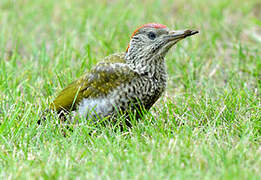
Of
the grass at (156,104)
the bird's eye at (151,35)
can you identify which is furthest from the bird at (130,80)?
the grass at (156,104)

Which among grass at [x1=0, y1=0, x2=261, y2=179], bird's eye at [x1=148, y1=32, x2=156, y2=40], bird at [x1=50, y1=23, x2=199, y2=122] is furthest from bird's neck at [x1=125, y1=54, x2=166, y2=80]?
grass at [x1=0, y1=0, x2=261, y2=179]

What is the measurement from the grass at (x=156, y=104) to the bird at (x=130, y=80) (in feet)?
0.54

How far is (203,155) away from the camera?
3.07 metres

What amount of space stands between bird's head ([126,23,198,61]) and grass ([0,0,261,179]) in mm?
446

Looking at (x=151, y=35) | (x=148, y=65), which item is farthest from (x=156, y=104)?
(x=151, y=35)

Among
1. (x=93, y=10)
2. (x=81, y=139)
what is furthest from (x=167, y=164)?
(x=93, y=10)

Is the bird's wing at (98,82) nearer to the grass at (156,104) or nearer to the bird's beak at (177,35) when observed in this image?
the grass at (156,104)

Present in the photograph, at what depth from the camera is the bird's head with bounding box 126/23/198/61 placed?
396 centimetres

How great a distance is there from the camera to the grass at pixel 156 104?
10.0 feet

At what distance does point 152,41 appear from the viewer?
13.1 ft

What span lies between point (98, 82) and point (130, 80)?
278mm

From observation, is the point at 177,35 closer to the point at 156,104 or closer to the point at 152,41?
the point at 152,41

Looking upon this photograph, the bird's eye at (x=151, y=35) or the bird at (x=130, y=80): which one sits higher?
the bird's eye at (x=151, y=35)

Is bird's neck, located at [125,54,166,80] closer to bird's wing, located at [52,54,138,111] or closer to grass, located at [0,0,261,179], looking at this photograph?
bird's wing, located at [52,54,138,111]
